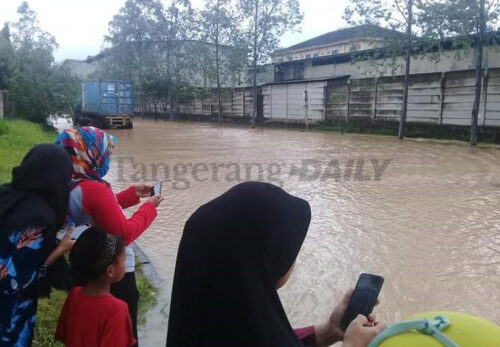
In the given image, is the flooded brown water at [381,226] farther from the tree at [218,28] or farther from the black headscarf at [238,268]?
the tree at [218,28]

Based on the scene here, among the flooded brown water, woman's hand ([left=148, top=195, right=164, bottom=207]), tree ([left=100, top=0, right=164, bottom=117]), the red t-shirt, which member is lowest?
the flooded brown water

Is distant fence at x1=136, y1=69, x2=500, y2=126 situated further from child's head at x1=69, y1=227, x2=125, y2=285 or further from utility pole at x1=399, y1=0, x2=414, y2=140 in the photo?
child's head at x1=69, y1=227, x2=125, y2=285

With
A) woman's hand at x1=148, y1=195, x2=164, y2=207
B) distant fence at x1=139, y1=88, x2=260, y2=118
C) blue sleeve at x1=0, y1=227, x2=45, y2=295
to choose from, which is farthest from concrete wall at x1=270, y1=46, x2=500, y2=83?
blue sleeve at x1=0, y1=227, x2=45, y2=295

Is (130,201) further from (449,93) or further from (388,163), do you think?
(449,93)

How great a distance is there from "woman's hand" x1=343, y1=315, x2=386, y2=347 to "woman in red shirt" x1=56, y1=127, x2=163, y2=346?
4.17ft

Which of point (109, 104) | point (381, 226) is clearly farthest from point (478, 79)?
point (109, 104)

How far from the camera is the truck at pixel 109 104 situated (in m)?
27.6

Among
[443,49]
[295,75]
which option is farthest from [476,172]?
[295,75]

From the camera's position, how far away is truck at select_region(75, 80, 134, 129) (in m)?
27.6

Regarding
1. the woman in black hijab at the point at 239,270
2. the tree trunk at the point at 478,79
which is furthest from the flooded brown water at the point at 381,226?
the tree trunk at the point at 478,79

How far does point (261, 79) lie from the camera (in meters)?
34.6

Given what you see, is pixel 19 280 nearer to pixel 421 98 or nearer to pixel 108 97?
pixel 421 98

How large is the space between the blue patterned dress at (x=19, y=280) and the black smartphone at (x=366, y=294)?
1261mm

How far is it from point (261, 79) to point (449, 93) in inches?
746
